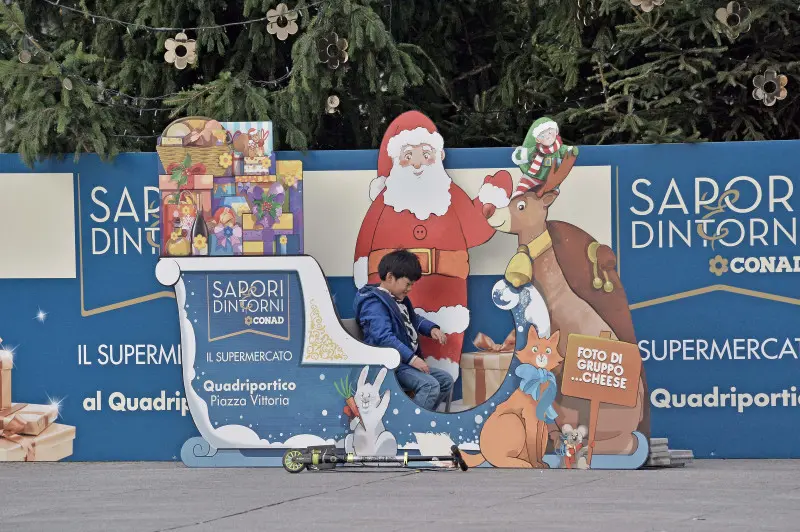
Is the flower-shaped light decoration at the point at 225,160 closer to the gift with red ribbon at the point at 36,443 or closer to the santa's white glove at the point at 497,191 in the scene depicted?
the santa's white glove at the point at 497,191

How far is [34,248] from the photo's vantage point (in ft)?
30.7

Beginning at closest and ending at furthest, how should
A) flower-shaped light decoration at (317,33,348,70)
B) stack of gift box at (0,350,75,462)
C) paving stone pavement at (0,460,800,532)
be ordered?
paving stone pavement at (0,460,800,532)
stack of gift box at (0,350,75,462)
flower-shaped light decoration at (317,33,348,70)

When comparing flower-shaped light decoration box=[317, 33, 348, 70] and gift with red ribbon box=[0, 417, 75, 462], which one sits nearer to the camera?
gift with red ribbon box=[0, 417, 75, 462]

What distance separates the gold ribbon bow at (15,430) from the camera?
9352 millimetres

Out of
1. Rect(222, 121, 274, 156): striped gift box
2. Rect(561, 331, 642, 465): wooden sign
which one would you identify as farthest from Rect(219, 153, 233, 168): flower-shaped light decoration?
Rect(561, 331, 642, 465): wooden sign

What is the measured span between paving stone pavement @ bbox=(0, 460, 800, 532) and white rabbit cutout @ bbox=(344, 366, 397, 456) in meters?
0.22

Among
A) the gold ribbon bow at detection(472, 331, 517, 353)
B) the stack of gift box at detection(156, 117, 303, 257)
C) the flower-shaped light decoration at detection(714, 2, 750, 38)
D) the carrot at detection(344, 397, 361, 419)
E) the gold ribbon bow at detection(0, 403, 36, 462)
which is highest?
the flower-shaped light decoration at detection(714, 2, 750, 38)

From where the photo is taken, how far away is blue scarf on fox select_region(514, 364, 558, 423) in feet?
29.0

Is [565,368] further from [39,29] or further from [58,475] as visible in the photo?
[39,29]

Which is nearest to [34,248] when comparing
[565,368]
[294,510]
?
[294,510]

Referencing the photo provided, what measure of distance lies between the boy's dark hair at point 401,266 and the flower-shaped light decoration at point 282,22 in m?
2.52

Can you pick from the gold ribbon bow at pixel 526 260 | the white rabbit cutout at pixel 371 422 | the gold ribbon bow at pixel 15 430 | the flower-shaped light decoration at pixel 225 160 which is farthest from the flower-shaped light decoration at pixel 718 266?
the gold ribbon bow at pixel 15 430

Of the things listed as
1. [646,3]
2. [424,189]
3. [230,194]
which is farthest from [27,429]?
[646,3]

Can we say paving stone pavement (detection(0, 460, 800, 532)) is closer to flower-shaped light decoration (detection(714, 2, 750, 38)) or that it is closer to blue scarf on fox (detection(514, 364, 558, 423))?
blue scarf on fox (detection(514, 364, 558, 423))
